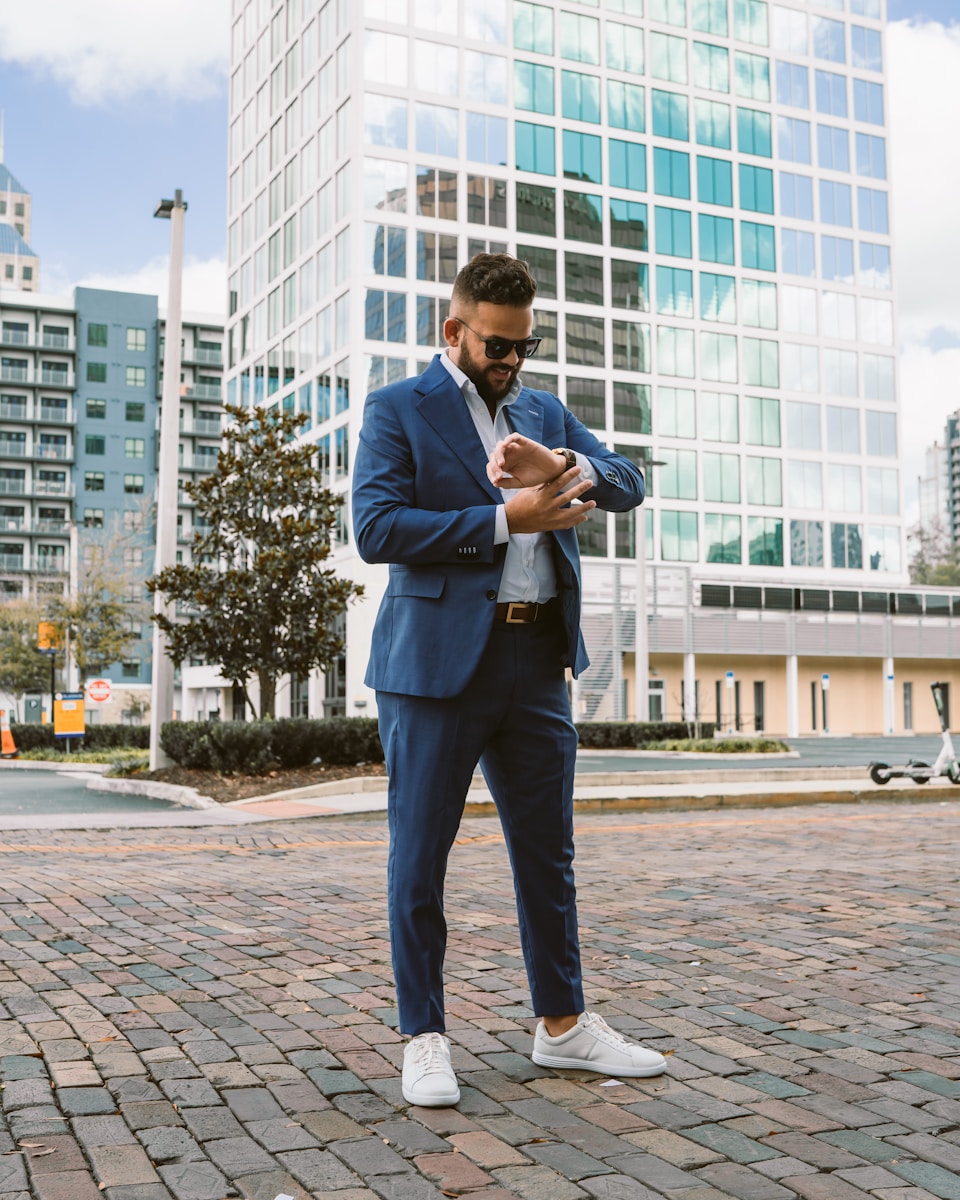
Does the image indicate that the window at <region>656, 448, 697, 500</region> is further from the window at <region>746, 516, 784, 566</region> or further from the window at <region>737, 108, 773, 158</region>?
the window at <region>737, 108, 773, 158</region>

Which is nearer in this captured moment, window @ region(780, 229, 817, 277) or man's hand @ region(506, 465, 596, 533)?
man's hand @ region(506, 465, 596, 533)

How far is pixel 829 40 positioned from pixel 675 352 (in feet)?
60.1

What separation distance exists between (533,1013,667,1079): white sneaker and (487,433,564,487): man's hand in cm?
151

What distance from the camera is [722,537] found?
56.5 m

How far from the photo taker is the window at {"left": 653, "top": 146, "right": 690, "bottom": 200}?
56.8m

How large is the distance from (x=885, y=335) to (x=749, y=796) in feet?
169

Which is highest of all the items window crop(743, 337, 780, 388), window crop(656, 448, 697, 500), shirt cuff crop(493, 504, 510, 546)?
window crop(743, 337, 780, 388)

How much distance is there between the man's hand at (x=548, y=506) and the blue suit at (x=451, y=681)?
0.23 feet

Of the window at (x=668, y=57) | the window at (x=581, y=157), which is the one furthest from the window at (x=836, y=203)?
the window at (x=581, y=157)

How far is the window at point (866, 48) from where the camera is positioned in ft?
203

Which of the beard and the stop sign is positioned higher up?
the beard

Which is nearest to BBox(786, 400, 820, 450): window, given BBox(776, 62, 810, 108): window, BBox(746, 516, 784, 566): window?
BBox(746, 516, 784, 566): window

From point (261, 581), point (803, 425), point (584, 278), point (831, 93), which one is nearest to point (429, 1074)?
point (261, 581)

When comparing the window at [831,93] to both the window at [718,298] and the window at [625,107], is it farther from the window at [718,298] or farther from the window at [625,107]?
the window at [718,298]
